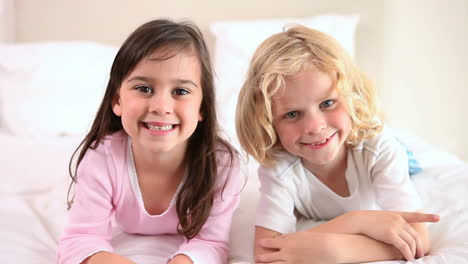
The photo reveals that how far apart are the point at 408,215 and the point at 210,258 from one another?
43 centimetres

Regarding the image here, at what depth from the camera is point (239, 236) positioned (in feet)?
3.91

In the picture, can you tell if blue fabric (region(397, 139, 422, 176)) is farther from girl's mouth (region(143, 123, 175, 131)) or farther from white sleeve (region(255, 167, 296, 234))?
girl's mouth (region(143, 123, 175, 131))

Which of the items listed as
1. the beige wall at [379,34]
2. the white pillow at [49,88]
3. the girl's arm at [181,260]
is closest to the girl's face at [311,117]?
the girl's arm at [181,260]

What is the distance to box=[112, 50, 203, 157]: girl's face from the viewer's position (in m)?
1.00

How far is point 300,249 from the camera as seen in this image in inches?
38.8

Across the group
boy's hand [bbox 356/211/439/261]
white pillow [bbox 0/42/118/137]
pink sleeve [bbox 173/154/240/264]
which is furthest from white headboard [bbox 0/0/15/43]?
boy's hand [bbox 356/211/439/261]

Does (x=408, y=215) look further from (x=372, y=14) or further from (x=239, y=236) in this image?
(x=372, y=14)

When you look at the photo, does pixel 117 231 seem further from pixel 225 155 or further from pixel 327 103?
pixel 327 103

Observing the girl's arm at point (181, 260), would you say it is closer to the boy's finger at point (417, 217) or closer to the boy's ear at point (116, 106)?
the boy's ear at point (116, 106)

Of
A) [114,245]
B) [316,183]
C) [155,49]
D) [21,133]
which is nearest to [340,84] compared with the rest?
[316,183]

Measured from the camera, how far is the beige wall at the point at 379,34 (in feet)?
7.92

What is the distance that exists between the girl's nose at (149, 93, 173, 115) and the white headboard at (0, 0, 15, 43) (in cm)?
181

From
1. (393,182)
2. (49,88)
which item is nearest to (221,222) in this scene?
(393,182)

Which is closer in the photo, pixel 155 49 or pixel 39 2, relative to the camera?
pixel 155 49
